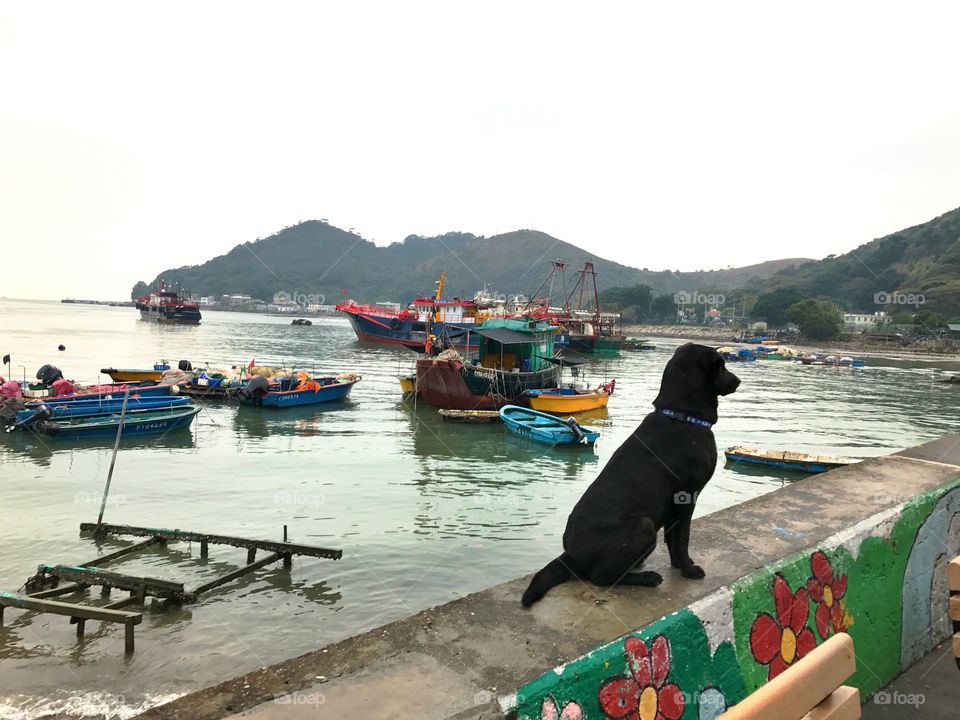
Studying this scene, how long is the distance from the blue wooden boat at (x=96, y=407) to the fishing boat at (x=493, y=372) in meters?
10.0

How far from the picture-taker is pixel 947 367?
2665 inches

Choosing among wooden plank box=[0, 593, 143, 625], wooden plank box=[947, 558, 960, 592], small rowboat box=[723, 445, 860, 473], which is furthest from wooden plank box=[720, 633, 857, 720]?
small rowboat box=[723, 445, 860, 473]

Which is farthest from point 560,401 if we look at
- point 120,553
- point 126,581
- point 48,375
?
point 48,375

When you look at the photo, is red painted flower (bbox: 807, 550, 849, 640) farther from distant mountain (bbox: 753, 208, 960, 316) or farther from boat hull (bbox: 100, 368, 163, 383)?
distant mountain (bbox: 753, 208, 960, 316)

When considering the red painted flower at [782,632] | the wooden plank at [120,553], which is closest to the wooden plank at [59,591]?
the wooden plank at [120,553]

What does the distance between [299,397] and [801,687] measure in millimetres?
28959

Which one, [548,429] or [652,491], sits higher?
[652,491]

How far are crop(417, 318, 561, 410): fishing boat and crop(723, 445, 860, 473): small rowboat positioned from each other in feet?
36.9

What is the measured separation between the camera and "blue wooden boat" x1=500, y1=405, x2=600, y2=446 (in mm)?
21109

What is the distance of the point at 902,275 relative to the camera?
140500mm

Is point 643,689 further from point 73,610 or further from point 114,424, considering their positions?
point 114,424

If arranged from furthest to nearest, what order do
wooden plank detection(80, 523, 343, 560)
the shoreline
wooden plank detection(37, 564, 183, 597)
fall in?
the shoreline < wooden plank detection(80, 523, 343, 560) < wooden plank detection(37, 564, 183, 597)

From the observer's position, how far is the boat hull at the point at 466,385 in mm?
28234

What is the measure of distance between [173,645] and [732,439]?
2204 cm
